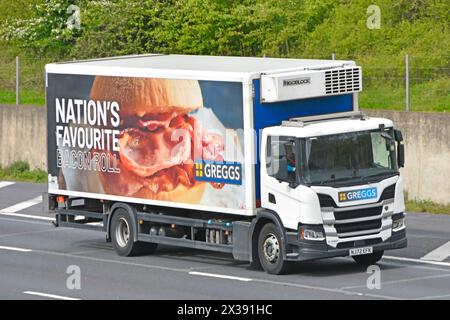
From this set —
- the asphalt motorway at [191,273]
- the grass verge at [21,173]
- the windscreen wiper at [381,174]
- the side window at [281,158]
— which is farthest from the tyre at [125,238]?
the grass verge at [21,173]

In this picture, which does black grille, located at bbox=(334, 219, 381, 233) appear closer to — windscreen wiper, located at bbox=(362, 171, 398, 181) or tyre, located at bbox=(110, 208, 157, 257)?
windscreen wiper, located at bbox=(362, 171, 398, 181)

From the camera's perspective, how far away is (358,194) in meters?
20.9

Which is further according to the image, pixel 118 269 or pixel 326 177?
pixel 118 269

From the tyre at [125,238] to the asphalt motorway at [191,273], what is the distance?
163 mm

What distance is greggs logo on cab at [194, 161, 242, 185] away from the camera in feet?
70.6

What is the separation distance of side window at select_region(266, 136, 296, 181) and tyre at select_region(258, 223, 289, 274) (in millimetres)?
784

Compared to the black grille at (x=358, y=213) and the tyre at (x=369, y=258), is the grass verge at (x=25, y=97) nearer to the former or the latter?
the tyre at (x=369, y=258)

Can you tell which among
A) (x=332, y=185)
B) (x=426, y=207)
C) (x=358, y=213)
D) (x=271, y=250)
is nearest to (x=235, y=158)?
(x=271, y=250)

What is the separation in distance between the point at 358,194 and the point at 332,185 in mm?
409

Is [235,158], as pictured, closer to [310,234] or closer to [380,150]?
[310,234]

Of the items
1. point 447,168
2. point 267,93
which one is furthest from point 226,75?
point 447,168
